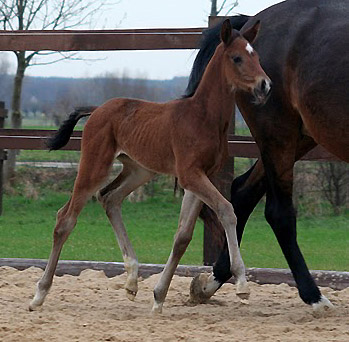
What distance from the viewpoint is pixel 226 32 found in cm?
448

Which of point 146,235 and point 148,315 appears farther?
point 146,235

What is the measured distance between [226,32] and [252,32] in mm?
301

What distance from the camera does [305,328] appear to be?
4.27 metres

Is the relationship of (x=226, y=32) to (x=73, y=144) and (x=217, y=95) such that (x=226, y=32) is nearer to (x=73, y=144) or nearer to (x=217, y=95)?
(x=217, y=95)

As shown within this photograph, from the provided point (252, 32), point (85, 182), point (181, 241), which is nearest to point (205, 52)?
point (252, 32)

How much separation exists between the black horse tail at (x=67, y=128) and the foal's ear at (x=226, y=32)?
3.29 feet

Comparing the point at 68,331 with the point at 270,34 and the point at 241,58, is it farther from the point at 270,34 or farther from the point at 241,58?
the point at 270,34

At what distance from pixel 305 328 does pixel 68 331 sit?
115 cm

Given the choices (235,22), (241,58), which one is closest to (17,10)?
(235,22)

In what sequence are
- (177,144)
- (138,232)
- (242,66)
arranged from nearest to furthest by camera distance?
(242,66) < (177,144) < (138,232)

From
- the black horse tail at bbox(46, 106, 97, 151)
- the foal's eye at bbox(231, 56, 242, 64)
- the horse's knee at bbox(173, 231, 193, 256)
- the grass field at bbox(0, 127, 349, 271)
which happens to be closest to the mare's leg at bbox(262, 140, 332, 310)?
the horse's knee at bbox(173, 231, 193, 256)

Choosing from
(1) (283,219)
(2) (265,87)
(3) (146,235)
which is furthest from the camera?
(3) (146,235)

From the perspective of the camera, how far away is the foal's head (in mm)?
4302

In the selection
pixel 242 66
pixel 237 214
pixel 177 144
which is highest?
pixel 242 66
